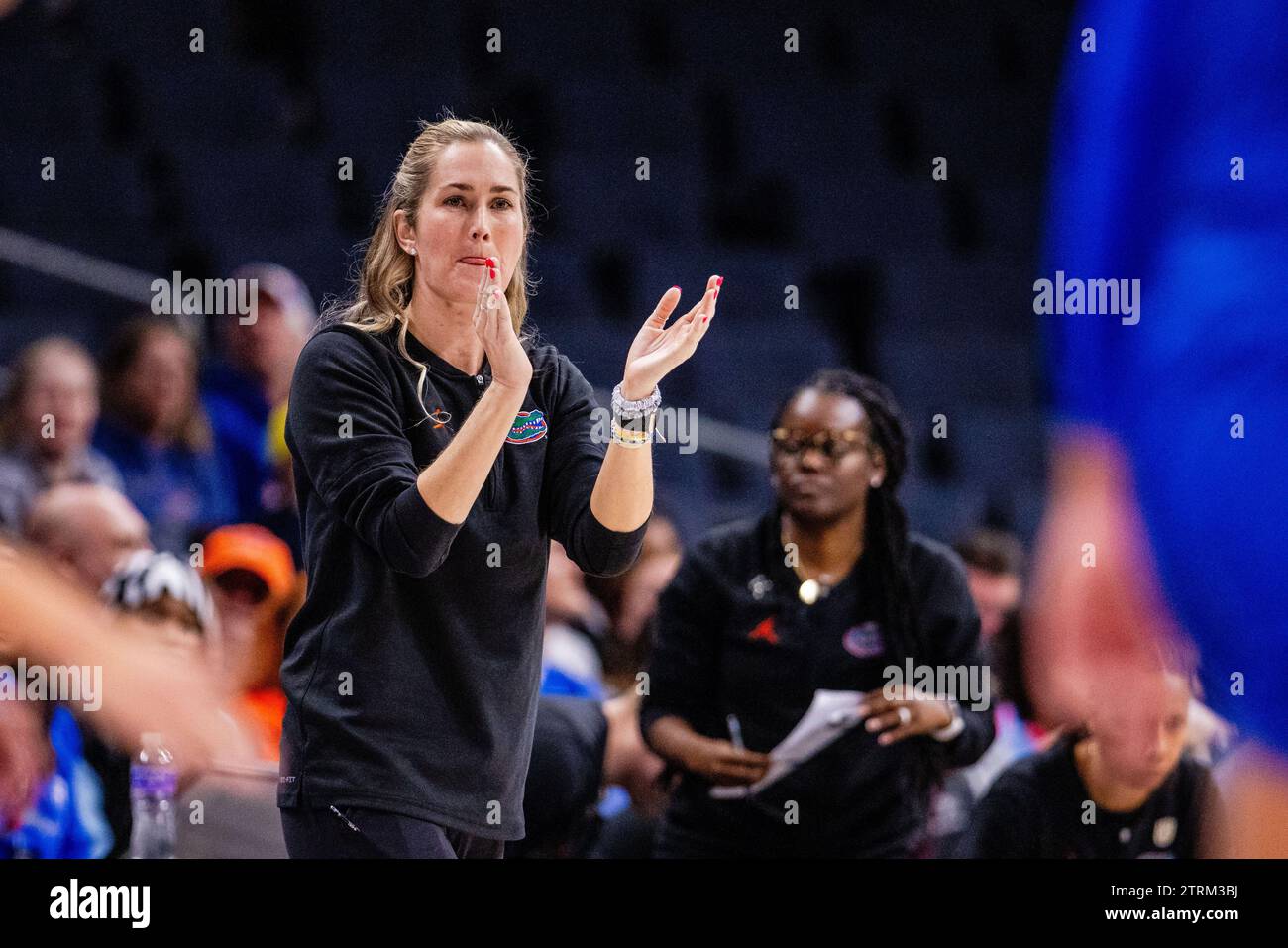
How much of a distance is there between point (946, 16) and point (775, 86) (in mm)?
915

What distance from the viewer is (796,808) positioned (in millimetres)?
2863

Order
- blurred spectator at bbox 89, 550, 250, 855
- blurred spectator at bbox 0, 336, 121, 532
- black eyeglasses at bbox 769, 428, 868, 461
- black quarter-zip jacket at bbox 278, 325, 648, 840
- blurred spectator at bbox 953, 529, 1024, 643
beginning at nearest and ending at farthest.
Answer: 1. black quarter-zip jacket at bbox 278, 325, 648, 840
2. blurred spectator at bbox 89, 550, 250, 855
3. black eyeglasses at bbox 769, 428, 868, 461
4. blurred spectator at bbox 0, 336, 121, 532
5. blurred spectator at bbox 953, 529, 1024, 643

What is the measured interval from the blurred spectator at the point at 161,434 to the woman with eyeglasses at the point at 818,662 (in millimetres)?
1505

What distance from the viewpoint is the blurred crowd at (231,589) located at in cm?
280

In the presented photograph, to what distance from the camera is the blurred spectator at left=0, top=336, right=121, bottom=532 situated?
373cm

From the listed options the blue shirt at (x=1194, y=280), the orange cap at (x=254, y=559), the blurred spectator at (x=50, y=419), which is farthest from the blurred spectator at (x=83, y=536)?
the blue shirt at (x=1194, y=280)

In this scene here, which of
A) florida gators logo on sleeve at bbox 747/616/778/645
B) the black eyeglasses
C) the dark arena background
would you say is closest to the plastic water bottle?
the dark arena background

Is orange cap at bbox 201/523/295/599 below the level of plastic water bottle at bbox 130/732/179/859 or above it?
above

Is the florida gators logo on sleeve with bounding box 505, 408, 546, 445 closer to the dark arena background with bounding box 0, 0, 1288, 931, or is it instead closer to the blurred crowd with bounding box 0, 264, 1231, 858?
the dark arena background with bounding box 0, 0, 1288, 931

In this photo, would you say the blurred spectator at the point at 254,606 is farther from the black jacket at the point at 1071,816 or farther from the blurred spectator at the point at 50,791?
the black jacket at the point at 1071,816

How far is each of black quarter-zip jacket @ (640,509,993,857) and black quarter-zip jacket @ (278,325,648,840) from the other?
1030 mm

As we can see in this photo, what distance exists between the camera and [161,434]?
3.96m

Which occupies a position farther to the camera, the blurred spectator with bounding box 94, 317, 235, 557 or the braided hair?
the blurred spectator with bounding box 94, 317, 235, 557
